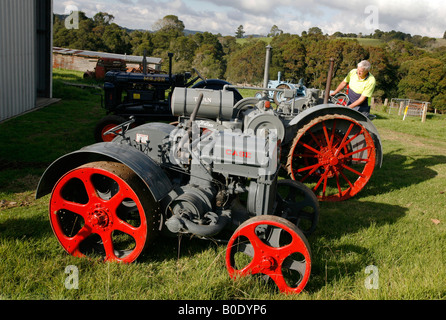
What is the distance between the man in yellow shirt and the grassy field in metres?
1.28

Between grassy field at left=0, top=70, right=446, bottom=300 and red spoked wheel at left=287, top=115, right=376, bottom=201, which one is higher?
red spoked wheel at left=287, top=115, right=376, bottom=201

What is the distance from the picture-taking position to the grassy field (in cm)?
260

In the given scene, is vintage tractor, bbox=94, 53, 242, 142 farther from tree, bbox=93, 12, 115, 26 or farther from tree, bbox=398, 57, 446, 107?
tree, bbox=93, 12, 115, 26

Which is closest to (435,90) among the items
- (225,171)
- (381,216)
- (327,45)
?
(327,45)

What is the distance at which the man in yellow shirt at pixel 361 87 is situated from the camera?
5.39m

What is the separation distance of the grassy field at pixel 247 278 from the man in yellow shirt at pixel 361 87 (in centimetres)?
128

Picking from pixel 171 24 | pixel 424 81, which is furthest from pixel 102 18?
pixel 424 81

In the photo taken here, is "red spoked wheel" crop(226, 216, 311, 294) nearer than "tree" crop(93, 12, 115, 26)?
Yes

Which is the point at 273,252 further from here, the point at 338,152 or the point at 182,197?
the point at 338,152

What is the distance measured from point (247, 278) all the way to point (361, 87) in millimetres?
3967

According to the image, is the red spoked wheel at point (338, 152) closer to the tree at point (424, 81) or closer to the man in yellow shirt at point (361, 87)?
the man in yellow shirt at point (361, 87)
